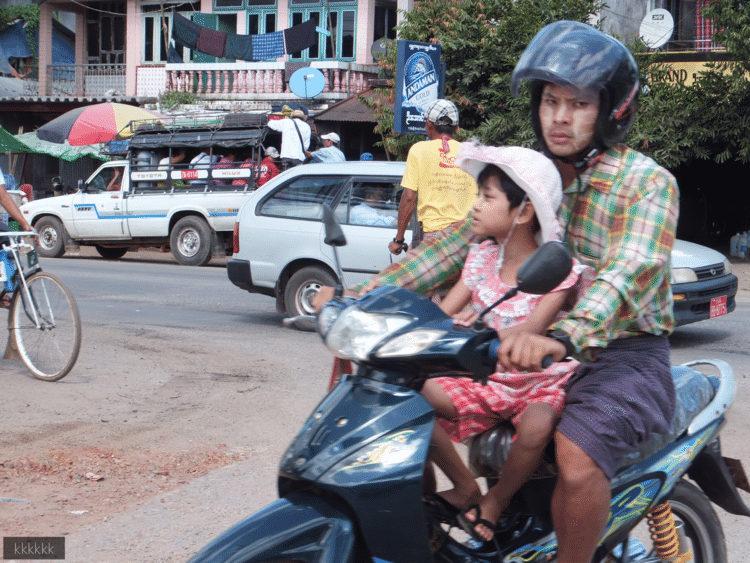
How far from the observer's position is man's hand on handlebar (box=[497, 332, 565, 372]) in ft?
7.20

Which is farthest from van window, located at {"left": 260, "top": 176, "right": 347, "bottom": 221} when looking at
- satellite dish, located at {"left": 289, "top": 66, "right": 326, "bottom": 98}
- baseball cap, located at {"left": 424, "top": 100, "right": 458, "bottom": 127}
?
satellite dish, located at {"left": 289, "top": 66, "right": 326, "bottom": 98}

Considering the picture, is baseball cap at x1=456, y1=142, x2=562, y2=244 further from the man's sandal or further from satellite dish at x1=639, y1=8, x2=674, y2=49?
satellite dish at x1=639, y1=8, x2=674, y2=49

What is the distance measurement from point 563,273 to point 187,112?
77.8 ft

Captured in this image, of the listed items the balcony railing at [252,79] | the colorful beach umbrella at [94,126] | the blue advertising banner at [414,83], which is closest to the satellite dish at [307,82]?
the balcony railing at [252,79]

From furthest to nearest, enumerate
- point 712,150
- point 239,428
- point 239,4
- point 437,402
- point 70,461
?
point 239,4
point 712,150
point 239,428
point 70,461
point 437,402

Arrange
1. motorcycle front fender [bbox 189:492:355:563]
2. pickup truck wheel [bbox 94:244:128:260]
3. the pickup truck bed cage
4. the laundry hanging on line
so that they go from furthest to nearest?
1. the laundry hanging on line
2. pickup truck wheel [bbox 94:244:128:260]
3. the pickup truck bed cage
4. motorcycle front fender [bbox 189:492:355:563]

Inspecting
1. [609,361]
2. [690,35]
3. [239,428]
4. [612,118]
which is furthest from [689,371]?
[690,35]

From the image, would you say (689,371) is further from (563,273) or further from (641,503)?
(563,273)

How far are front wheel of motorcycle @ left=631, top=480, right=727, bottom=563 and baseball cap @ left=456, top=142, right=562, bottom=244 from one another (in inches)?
39.7

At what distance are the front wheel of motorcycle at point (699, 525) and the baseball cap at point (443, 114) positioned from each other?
445 cm

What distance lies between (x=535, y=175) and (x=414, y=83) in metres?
9.25

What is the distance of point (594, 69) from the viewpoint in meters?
2.58

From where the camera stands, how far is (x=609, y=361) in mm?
2605

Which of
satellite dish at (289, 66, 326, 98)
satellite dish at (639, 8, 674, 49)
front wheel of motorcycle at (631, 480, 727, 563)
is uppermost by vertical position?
satellite dish at (639, 8, 674, 49)
